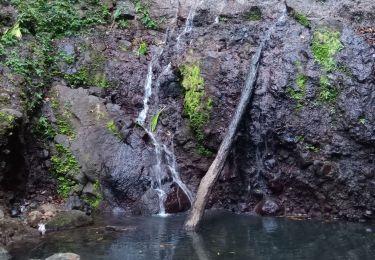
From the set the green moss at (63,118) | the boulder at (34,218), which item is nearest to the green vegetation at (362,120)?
the green moss at (63,118)

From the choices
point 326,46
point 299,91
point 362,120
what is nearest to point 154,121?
point 299,91

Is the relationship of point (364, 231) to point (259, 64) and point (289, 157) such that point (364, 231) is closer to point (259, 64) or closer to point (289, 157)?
point (289, 157)

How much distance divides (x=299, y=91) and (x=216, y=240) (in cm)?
415

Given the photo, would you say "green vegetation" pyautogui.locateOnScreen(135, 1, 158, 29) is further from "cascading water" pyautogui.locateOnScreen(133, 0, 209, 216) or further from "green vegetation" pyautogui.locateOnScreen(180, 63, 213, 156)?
"green vegetation" pyautogui.locateOnScreen(180, 63, 213, 156)

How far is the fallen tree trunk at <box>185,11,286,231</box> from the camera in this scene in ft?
28.9

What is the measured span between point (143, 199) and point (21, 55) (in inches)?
180

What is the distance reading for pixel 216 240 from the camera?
7996mm

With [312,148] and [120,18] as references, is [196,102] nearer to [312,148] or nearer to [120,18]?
[312,148]

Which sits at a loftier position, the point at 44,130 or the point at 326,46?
the point at 326,46

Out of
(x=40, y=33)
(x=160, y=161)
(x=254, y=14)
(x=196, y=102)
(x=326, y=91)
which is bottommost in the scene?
(x=160, y=161)

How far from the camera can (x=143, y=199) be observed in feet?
33.3

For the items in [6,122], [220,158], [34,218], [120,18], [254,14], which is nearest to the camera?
[34,218]

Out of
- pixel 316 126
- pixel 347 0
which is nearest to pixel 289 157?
pixel 316 126

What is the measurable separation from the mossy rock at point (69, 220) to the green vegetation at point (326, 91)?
5.59 m
